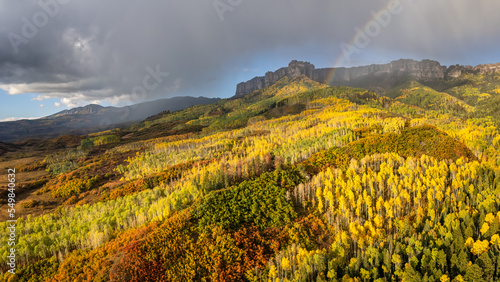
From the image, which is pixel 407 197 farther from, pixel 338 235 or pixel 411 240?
pixel 338 235

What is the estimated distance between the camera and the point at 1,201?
59531 mm

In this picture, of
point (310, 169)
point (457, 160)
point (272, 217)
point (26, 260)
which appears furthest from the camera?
point (310, 169)

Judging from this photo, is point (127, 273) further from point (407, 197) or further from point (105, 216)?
point (407, 197)

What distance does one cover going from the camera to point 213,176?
189 ft

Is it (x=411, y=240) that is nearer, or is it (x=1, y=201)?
(x=411, y=240)

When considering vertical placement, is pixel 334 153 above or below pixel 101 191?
above

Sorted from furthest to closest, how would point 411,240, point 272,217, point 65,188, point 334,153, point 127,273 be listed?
point 65,188 < point 334,153 < point 272,217 < point 411,240 < point 127,273

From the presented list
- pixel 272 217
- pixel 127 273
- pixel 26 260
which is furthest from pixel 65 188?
pixel 272 217

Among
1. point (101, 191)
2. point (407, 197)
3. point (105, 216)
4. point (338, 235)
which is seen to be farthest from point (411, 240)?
point (101, 191)

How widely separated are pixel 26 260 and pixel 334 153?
6701 cm

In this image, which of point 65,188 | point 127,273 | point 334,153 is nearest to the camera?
point 127,273

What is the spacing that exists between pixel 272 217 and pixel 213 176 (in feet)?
81.6

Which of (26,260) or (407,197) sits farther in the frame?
(407,197)

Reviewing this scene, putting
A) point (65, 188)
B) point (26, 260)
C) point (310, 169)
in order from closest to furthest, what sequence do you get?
point (26, 260)
point (310, 169)
point (65, 188)
